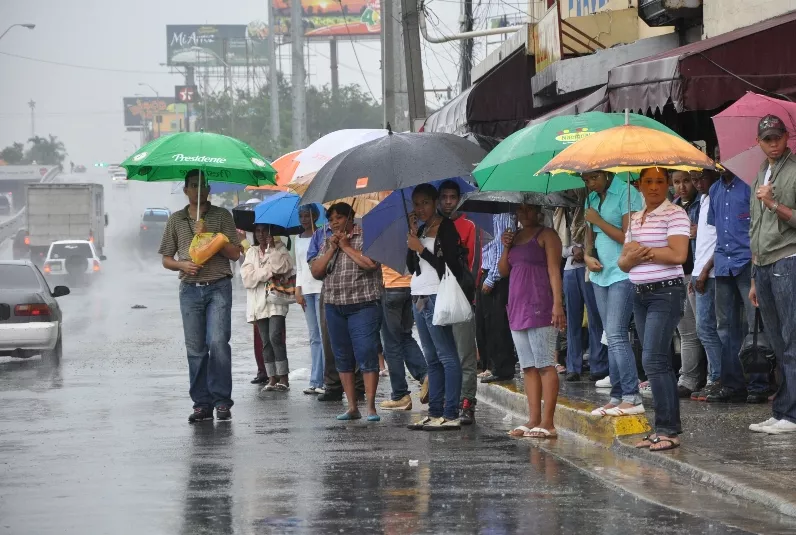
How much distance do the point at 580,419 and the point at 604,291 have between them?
100cm

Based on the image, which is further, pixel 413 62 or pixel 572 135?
pixel 413 62

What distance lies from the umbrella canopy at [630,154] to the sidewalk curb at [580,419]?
1848 mm

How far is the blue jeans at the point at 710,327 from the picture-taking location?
11969 mm

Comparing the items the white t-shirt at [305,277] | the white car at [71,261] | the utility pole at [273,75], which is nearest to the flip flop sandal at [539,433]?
the white t-shirt at [305,277]

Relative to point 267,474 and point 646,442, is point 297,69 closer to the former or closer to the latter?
point 646,442

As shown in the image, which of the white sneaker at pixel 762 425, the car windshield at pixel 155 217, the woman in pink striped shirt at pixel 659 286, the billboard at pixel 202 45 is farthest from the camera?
the billboard at pixel 202 45

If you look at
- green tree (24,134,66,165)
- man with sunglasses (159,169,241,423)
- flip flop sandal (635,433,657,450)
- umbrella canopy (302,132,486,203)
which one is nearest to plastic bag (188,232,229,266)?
man with sunglasses (159,169,241,423)

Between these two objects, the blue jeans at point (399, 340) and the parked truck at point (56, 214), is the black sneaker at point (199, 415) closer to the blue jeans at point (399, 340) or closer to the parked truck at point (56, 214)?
the blue jeans at point (399, 340)

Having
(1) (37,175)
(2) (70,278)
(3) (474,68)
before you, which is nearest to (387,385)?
(3) (474,68)

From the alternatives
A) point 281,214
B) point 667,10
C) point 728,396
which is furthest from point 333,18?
point 728,396

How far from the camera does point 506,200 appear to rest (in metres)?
11.0

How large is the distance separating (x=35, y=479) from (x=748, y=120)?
5.36 metres

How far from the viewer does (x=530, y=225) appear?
35.9ft

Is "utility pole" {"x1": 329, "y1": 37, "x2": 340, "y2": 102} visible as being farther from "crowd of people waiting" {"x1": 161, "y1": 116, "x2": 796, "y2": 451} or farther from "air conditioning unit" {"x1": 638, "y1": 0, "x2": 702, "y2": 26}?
"crowd of people waiting" {"x1": 161, "y1": 116, "x2": 796, "y2": 451}
